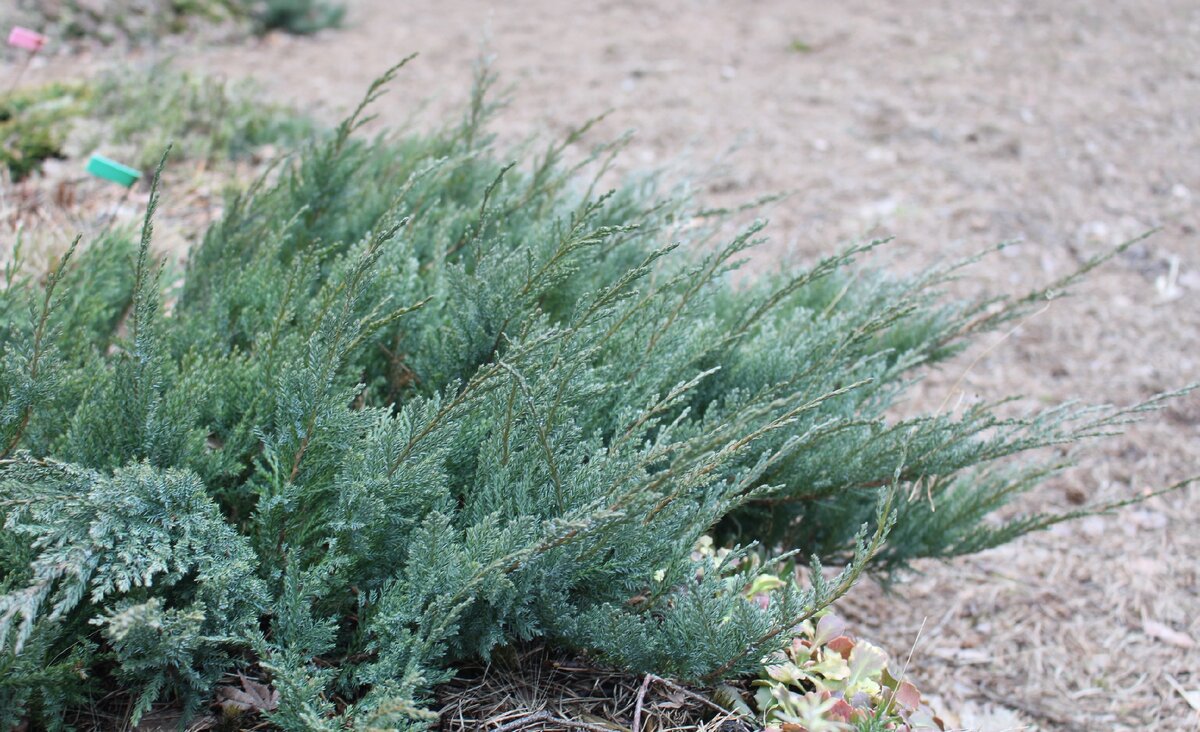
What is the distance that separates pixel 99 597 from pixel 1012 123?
5.87 metres

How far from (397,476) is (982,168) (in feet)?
15.7

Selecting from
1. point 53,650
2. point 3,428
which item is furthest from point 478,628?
point 3,428

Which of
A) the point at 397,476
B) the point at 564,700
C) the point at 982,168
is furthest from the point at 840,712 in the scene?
the point at 982,168

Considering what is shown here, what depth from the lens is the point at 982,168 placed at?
5.17 metres

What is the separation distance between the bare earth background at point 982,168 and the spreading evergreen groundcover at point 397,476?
0.69 metres

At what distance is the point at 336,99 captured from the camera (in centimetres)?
552

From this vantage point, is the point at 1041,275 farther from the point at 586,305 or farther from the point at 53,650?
the point at 53,650

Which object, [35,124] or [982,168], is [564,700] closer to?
[35,124]

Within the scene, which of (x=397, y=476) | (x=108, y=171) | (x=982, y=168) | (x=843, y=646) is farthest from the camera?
(x=982, y=168)

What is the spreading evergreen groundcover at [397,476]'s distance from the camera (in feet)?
4.38

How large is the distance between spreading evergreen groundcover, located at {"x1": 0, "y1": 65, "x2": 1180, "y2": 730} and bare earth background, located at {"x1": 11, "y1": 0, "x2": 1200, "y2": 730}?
2.25ft

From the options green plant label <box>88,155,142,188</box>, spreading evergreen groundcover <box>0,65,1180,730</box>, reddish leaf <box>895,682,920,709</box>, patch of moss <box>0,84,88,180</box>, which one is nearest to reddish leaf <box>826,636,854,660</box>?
reddish leaf <box>895,682,920,709</box>

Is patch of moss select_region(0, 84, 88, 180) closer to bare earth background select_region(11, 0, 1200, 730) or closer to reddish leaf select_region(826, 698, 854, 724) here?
bare earth background select_region(11, 0, 1200, 730)

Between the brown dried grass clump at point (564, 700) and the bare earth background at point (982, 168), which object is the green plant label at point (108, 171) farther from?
the brown dried grass clump at point (564, 700)
